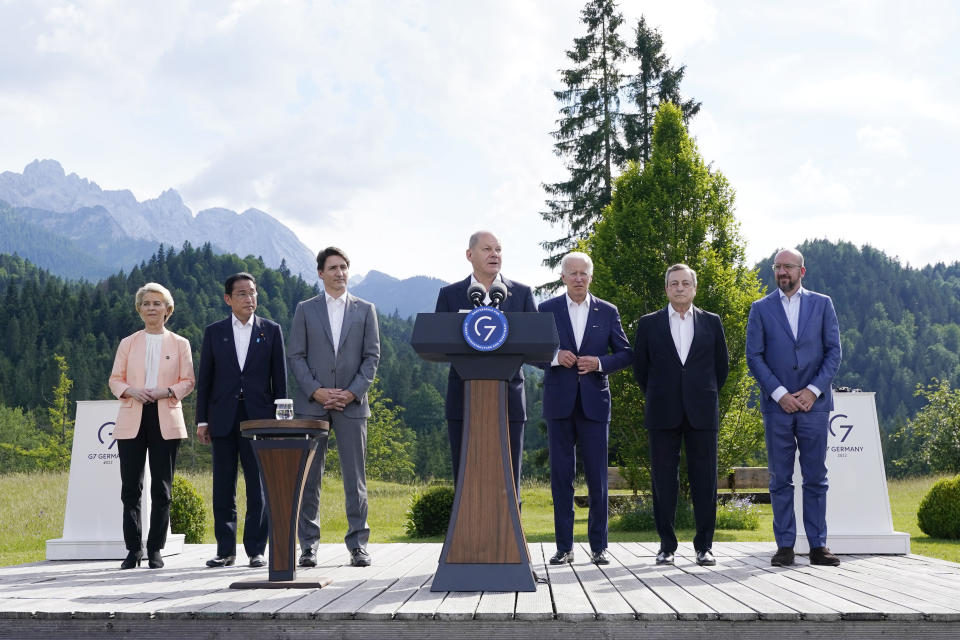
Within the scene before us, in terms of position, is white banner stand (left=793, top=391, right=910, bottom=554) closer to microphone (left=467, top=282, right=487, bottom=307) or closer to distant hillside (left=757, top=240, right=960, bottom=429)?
microphone (left=467, top=282, right=487, bottom=307)

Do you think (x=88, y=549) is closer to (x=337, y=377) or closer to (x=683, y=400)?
(x=337, y=377)

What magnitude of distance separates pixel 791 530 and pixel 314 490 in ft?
11.4

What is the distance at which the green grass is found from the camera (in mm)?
10719

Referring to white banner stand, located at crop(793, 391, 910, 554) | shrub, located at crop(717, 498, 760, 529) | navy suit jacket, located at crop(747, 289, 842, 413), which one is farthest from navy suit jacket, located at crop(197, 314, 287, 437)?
shrub, located at crop(717, 498, 760, 529)

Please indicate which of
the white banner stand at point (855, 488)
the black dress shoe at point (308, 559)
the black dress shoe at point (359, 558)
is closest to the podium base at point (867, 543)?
the white banner stand at point (855, 488)

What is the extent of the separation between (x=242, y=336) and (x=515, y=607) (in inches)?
125

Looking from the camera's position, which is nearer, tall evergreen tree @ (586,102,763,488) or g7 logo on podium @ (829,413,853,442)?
g7 logo on podium @ (829,413,853,442)

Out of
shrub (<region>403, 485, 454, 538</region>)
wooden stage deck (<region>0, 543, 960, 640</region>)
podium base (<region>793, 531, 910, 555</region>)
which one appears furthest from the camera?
shrub (<region>403, 485, 454, 538</region>)

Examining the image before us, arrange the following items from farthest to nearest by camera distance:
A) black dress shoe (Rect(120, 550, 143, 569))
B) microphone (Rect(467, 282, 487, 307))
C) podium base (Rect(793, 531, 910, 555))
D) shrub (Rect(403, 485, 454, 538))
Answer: shrub (Rect(403, 485, 454, 538)) < podium base (Rect(793, 531, 910, 555)) < black dress shoe (Rect(120, 550, 143, 569)) < microphone (Rect(467, 282, 487, 307))

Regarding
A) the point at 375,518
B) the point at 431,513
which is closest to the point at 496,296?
the point at 431,513

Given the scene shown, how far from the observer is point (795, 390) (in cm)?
582

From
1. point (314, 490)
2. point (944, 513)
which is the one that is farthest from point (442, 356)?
point (944, 513)

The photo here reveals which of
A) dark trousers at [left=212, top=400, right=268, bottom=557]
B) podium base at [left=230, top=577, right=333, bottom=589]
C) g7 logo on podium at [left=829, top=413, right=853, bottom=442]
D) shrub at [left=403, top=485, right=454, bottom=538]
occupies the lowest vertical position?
shrub at [left=403, top=485, right=454, bottom=538]

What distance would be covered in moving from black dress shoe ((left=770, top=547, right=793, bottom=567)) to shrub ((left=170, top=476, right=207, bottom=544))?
6369 mm
